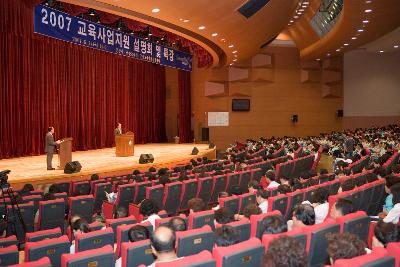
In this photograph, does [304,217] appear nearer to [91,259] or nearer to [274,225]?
[274,225]

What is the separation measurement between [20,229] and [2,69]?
383 inches

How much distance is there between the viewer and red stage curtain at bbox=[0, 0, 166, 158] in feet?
47.5

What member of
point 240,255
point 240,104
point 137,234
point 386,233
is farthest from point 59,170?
point 240,104

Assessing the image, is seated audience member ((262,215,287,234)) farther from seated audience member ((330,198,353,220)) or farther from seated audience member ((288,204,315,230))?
seated audience member ((330,198,353,220))

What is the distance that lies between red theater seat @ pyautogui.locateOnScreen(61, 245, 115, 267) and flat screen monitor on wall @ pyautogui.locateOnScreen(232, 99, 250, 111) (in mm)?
20365

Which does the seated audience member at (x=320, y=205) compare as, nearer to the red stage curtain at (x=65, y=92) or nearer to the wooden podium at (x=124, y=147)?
the wooden podium at (x=124, y=147)

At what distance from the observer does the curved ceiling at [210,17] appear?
1113cm

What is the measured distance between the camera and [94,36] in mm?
13008

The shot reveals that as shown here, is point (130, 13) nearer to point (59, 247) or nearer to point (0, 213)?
point (0, 213)

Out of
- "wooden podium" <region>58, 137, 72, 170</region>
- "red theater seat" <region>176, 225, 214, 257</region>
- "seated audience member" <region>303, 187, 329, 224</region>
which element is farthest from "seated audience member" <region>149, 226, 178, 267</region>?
"wooden podium" <region>58, 137, 72, 170</region>

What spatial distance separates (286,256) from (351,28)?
52.0ft

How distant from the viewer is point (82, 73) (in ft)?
59.9

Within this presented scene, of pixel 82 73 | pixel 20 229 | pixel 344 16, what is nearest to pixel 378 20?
pixel 344 16

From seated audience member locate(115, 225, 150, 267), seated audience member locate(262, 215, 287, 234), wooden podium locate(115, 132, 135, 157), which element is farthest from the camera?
wooden podium locate(115, 132, 135, 157)
